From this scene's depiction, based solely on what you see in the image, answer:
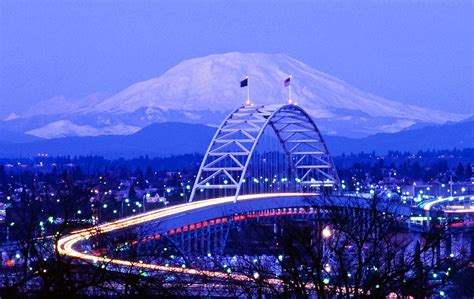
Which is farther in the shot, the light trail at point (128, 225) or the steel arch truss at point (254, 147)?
the steel arch truss at point (254, 147)

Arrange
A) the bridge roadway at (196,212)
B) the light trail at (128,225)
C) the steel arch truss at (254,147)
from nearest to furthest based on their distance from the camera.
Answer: the light trail at (128,225), the bridge roadway at (196,212), the steel arch truss at (254,147)

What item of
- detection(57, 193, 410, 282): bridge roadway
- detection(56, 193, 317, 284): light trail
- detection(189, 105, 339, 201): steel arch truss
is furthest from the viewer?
detection(189, 105, 339, 201): steel arch truss

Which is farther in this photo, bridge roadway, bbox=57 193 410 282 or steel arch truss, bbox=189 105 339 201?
steel arch truss, bbox=189 105 339 201

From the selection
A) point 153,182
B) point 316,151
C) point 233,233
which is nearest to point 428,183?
point 153,182

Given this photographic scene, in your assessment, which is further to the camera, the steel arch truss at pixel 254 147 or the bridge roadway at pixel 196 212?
the steel arch truss at pixel 254 147

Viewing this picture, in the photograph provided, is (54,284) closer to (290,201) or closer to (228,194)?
(290,201)

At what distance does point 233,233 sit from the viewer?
7419 centimetres

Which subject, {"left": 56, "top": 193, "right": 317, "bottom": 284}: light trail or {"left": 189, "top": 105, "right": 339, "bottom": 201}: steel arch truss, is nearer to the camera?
{"left": 56, "top": 193, "right": 317, "bottom": 284}: light trail

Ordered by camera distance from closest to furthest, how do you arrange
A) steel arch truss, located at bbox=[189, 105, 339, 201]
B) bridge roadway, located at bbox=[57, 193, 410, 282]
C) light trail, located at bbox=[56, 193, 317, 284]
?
1. light trail, located at bbox=[56, 193, 317, 284]
2. bridge roadway, located at bbox=[57, 193, 410, 282]
3. steel arch truss, located at bbox=[189, 105, 339, 201]

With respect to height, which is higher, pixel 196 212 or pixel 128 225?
pixel 196 212

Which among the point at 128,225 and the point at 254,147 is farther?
the point at 254,147

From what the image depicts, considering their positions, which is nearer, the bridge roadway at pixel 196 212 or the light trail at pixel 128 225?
the light trail at pixel 128 225

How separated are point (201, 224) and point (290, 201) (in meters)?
20.2

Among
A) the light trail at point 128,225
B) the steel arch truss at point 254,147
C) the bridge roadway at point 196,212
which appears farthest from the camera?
the steel arch truss at point 254,147
